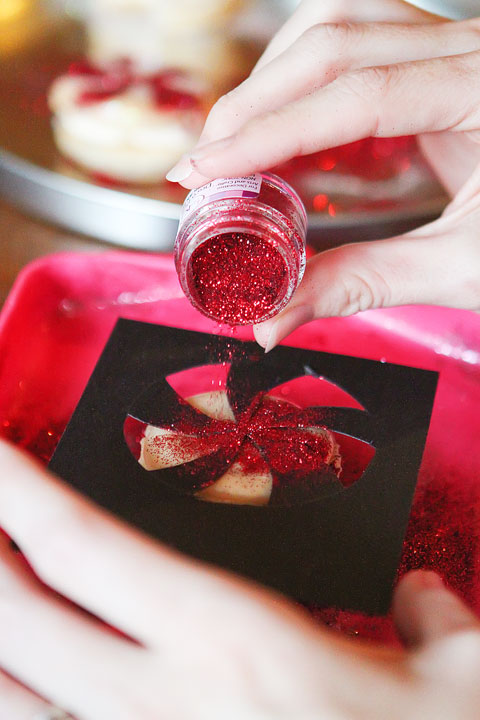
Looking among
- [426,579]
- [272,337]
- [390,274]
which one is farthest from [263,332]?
[426,579]

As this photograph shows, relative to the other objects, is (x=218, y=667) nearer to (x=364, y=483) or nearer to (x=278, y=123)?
(x=364, y=483)

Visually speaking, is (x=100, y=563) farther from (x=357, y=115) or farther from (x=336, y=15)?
(x=336, y=15)

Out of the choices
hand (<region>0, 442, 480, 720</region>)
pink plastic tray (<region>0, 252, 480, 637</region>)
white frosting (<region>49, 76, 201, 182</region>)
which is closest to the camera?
hand (<region>0, 442, 480, 720</region>)

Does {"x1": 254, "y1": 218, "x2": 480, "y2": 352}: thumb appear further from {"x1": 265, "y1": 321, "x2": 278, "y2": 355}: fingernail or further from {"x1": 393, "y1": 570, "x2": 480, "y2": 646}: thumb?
{"x1": 393, "y1": 570, "x2": 480, "y2": 646}: thumb

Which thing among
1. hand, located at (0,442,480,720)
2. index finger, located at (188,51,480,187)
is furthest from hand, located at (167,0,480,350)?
hand, located at (0,442,480,720)

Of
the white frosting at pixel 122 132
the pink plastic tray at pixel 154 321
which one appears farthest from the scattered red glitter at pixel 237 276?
the white frosting at pixel 122 132

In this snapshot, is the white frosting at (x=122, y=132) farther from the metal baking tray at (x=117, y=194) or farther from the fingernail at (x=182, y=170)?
the fingernail at (x=182, y=170)
